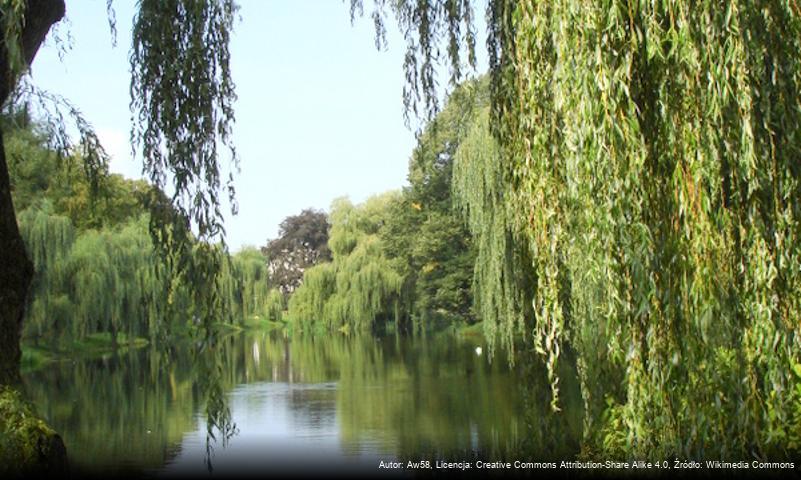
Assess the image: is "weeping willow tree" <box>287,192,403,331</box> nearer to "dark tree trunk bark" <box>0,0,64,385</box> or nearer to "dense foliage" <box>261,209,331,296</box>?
"dense foliage" <box>261,209,331,296</box>

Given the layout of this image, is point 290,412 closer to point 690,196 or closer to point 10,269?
point 10,269

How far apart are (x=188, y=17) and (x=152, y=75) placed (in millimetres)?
312

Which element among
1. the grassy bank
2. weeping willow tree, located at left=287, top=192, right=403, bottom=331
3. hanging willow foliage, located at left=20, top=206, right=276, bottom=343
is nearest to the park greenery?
hanging willow foliage, located at left=20, top=206, right=276, bottom=343

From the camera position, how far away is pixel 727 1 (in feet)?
9.30

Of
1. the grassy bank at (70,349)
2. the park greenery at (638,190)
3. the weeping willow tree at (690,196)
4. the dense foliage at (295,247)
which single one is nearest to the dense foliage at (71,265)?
the grassy bank at (70,349)

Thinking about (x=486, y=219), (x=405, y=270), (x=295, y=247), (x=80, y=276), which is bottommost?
(x=486, y=219)

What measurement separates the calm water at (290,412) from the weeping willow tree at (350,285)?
24.9ft

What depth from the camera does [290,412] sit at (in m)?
12.1

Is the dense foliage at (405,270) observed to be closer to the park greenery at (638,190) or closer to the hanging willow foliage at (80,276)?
the hanging willow foliage at (80,276)

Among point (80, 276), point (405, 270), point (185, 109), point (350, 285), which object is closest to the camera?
point (185, 109)

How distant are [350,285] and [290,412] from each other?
16640mm

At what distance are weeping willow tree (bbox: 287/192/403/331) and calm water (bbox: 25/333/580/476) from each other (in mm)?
7580

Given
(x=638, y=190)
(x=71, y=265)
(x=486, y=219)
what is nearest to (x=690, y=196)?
(x=638, y=190)

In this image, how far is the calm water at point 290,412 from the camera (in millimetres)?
8609
